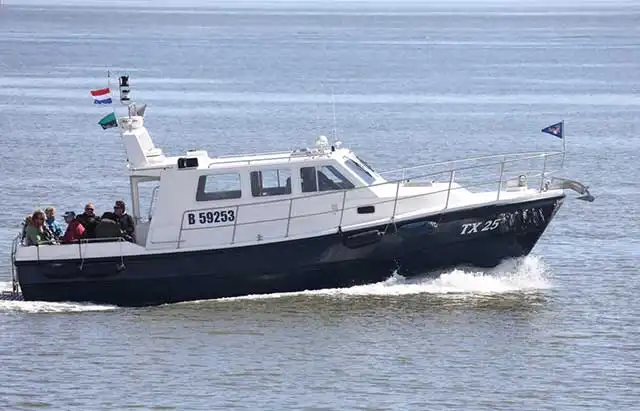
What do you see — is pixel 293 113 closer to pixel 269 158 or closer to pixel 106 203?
pixel 106 203

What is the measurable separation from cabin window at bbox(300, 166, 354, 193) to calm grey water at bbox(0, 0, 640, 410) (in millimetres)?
1777

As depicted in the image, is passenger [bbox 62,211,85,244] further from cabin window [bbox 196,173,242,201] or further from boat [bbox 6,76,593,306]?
cabin window [bbox 196,173,242,201]

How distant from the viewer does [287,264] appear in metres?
26.9

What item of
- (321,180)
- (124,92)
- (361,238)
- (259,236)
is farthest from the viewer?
(124,92)

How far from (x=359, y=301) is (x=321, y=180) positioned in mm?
2100

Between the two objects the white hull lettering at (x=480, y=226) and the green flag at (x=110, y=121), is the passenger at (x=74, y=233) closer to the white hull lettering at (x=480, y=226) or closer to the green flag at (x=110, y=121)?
the green flag at (x=110, y=121)

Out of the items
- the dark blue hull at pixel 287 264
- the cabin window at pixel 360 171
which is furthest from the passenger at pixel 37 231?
the cabin window at pixel 360 171

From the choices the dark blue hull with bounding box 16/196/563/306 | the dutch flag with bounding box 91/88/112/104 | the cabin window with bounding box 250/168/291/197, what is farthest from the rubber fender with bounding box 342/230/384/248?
the dutch flag with bounding box 91/88/112/104

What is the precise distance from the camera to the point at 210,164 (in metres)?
27.2

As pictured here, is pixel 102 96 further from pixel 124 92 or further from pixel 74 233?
pixel 74 233

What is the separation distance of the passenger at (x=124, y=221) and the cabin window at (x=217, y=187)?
128cm

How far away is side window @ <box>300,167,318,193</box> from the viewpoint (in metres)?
26.9

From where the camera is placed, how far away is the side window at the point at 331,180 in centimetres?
2697

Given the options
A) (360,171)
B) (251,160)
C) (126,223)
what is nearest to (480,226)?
(360,171)
